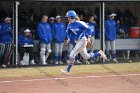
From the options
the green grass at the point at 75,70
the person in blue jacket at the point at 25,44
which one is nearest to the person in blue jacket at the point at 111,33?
the green grass at the point at 75,70

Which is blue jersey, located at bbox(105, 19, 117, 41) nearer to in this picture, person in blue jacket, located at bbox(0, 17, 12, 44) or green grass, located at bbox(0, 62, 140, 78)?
green grass, located at bbox(0, 62, 140, 78)

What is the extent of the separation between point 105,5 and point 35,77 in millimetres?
6621

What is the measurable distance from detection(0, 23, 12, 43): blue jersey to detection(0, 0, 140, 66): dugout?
24 cm

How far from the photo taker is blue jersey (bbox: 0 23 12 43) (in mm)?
16969

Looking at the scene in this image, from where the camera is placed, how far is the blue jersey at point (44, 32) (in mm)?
17406

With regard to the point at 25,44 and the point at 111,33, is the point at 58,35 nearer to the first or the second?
the point at 25,44

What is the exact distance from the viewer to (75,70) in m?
16.4

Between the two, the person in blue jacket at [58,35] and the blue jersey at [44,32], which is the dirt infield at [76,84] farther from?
the person in blue jacket at [58,35]

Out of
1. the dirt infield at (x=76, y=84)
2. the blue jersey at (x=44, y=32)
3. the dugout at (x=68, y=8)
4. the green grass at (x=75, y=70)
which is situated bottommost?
the dirt infield at (x=76, y=84)

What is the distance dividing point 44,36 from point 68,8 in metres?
2.89

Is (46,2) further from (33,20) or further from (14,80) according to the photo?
(14,80)

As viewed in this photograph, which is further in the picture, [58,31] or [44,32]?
[58,31]

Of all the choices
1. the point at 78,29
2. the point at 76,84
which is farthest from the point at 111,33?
the point at 76,84

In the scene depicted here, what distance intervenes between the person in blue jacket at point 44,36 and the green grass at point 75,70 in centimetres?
63
